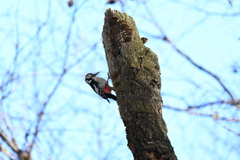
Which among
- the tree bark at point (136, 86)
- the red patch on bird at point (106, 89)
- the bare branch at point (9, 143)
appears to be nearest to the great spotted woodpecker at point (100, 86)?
the red patch on bird at point (106, 89)

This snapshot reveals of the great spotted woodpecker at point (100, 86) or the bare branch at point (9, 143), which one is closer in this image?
the bare branch at point (9, 143)

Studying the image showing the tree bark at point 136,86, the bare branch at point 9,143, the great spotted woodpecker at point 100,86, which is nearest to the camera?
the tree bark at point 136,86

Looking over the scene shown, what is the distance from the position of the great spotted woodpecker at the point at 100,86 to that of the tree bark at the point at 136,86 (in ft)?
4.35

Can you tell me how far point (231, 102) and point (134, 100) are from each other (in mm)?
3425

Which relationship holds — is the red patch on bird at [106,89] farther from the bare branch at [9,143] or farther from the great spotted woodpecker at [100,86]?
the bare branch at [9,143]

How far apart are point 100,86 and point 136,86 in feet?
8.11

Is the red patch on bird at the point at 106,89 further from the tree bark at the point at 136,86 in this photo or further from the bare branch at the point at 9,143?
the bare branch at the point at 9,143

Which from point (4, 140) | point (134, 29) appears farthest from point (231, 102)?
point (4, 140)

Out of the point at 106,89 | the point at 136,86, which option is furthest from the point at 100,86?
the point at 136,86

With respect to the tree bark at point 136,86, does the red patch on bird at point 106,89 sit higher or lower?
higher

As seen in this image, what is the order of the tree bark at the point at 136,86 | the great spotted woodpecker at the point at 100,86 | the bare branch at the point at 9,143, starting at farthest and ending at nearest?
the great spotted woodpecker at the point at 100,86, the bare branch at the point at 9,143, the tree bark at the point at 136,86

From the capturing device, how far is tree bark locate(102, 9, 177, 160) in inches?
115

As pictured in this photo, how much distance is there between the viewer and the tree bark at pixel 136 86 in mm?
2921

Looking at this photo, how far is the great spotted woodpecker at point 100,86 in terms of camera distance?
5605 millimetres
